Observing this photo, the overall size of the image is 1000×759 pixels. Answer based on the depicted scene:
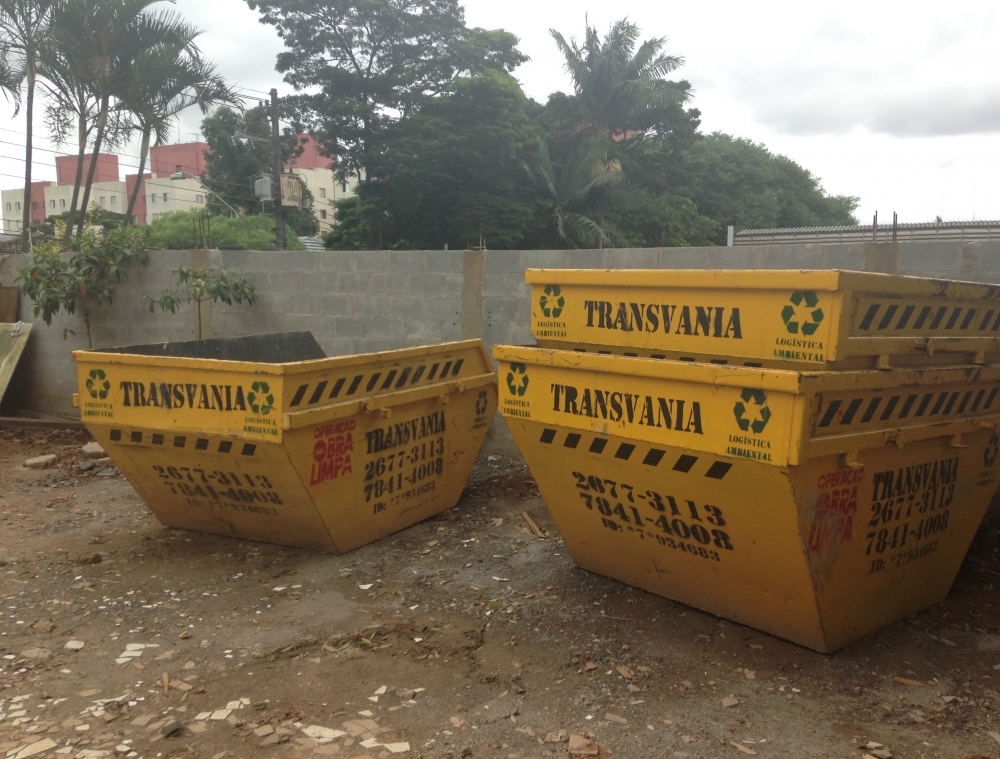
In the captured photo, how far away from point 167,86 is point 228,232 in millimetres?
19481

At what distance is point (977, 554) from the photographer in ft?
15.8

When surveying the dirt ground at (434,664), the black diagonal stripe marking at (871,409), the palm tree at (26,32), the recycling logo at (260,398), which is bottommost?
the dirt ground at (434,664)

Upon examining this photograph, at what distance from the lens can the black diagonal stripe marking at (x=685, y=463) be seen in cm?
363

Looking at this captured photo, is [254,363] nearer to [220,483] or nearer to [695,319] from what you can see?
[220,483]

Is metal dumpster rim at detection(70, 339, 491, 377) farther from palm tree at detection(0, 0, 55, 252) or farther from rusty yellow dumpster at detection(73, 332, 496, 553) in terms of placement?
palm tree at detection(0, 0, 55, 252)

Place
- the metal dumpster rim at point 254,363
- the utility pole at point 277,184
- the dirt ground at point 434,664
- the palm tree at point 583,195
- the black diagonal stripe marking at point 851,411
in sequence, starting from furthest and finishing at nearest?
the palm tree at point 583,195 → the utility pole at point 277,184 → the metal dumpster rim at point 254,363 → the black diagonal stripe marking at point 851,411 → the dirt ground at point 434,664

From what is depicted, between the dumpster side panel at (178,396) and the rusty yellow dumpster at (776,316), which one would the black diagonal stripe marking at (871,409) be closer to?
the rusty yellow dumpster at (776,316)

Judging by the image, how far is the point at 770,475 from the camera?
3.34 m

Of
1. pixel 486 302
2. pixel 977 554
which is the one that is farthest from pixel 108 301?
pixel 977 554

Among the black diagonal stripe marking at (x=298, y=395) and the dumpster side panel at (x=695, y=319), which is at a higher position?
the dumpster side panel at (x=695, y=319)

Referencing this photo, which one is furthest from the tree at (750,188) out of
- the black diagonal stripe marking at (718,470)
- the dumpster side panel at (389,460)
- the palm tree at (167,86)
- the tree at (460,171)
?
the black diagonal stripe marking at (718,470)

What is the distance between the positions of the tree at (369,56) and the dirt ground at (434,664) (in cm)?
2509

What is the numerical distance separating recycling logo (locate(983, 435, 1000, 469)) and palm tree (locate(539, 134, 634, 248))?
78.1 feet

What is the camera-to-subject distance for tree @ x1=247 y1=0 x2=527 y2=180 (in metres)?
28.9
